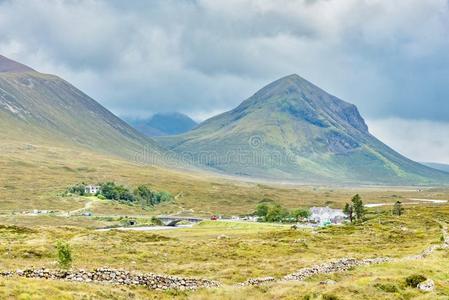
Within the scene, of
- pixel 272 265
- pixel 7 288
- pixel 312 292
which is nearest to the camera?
pixel 7 288

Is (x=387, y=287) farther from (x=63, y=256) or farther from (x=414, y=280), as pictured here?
(x=63, y=256)

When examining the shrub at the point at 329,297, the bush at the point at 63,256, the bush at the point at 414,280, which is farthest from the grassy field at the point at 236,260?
the bush at the point at 63,256

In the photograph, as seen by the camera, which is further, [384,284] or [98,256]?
[98,256]

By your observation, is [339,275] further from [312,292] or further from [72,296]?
[72,296]

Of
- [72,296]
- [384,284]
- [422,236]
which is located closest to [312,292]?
[384,284]

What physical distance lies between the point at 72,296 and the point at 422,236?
10103cm

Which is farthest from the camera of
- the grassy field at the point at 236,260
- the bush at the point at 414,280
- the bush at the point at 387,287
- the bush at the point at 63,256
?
the bush at the point at 63,256

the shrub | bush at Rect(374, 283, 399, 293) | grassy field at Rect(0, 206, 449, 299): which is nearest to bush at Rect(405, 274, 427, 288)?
grassy field at Rect(0, 206, 449, 299)

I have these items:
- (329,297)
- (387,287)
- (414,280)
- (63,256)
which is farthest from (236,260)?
(329,297)

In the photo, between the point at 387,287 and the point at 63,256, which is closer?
the point at 387,287

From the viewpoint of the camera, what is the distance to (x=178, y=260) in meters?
81.0

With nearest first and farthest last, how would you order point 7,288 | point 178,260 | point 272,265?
1. point 7,288
2. point 272,265
3. point 178,260

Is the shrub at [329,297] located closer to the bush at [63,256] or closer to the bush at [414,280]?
the bush at [414,280]

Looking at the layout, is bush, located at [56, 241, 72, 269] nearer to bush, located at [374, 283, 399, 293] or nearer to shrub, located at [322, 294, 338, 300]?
shrub, located at [322, 294, 338, 300]
